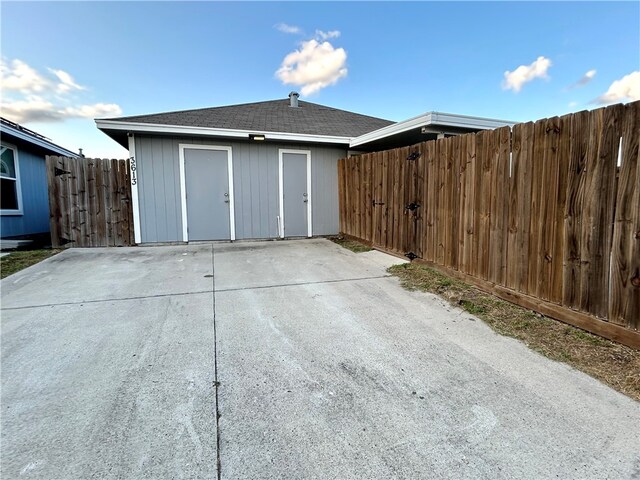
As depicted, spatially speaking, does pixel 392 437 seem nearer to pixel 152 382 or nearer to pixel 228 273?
pixel 152 382

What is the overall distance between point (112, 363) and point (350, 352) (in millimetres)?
1682

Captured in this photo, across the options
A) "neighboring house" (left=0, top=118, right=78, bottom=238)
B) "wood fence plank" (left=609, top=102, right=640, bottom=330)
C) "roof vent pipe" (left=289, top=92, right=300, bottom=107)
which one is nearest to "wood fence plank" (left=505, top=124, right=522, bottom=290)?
"wood fence plank" (left=609, top=102, right=640, bottom=330)

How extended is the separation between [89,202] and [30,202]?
3.78 metres

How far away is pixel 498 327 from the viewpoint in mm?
2840

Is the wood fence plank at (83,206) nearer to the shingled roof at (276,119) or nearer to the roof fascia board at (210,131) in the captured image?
the roof fascia board at (210,131)

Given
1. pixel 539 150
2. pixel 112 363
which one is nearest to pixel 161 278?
pixel 112 363

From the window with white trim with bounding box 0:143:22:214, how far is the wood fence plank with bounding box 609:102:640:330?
36.0 ft

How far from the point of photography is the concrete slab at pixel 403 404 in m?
1.40

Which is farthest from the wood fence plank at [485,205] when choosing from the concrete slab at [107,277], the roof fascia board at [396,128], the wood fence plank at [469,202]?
the concrete slab at [107,277]

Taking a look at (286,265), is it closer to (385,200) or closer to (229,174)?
(385,200)

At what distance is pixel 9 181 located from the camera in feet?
26.5

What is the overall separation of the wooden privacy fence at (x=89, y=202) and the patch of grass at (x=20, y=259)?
45 centimetres

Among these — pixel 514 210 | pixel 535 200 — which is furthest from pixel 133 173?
pixel 535 200

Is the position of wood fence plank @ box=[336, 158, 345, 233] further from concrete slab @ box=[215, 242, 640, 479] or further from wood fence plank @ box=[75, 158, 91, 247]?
wood fence plank @ box=[75, 158, 91, 247]
